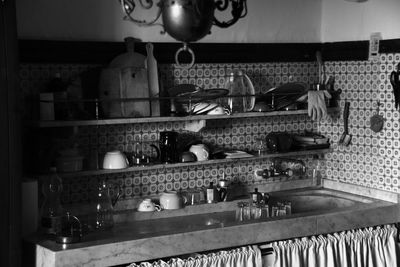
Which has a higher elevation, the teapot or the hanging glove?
the hanging glove

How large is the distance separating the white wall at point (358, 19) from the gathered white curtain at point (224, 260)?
1.59 metres

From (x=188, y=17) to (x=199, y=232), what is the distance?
1.84m

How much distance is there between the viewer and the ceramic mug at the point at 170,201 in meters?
4.12

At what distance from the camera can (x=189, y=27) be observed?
1.99 meters

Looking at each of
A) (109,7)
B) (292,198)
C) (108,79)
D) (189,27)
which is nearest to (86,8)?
(109,7)

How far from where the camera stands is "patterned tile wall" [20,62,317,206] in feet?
13.0

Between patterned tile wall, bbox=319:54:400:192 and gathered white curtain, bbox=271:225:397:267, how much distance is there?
354 millimetres

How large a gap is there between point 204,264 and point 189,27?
1885 millimetres

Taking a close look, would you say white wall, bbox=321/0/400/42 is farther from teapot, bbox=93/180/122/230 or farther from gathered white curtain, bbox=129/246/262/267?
teapot, bbox=93/180/122/230

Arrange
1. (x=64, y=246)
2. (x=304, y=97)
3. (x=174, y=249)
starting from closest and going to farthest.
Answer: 1. (x=64, y=246)
2. (x=174, y=249)
3. (x=304, y=97)

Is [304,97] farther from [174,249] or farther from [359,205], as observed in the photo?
[174,249]

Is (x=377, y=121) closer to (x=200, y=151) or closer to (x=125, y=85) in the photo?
(x=200, y=151)

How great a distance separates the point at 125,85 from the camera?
3.98m

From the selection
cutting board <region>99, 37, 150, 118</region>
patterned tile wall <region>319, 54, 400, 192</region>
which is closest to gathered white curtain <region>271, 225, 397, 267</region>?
patterned tile wall <region>319, 54, 400, 192</region>
